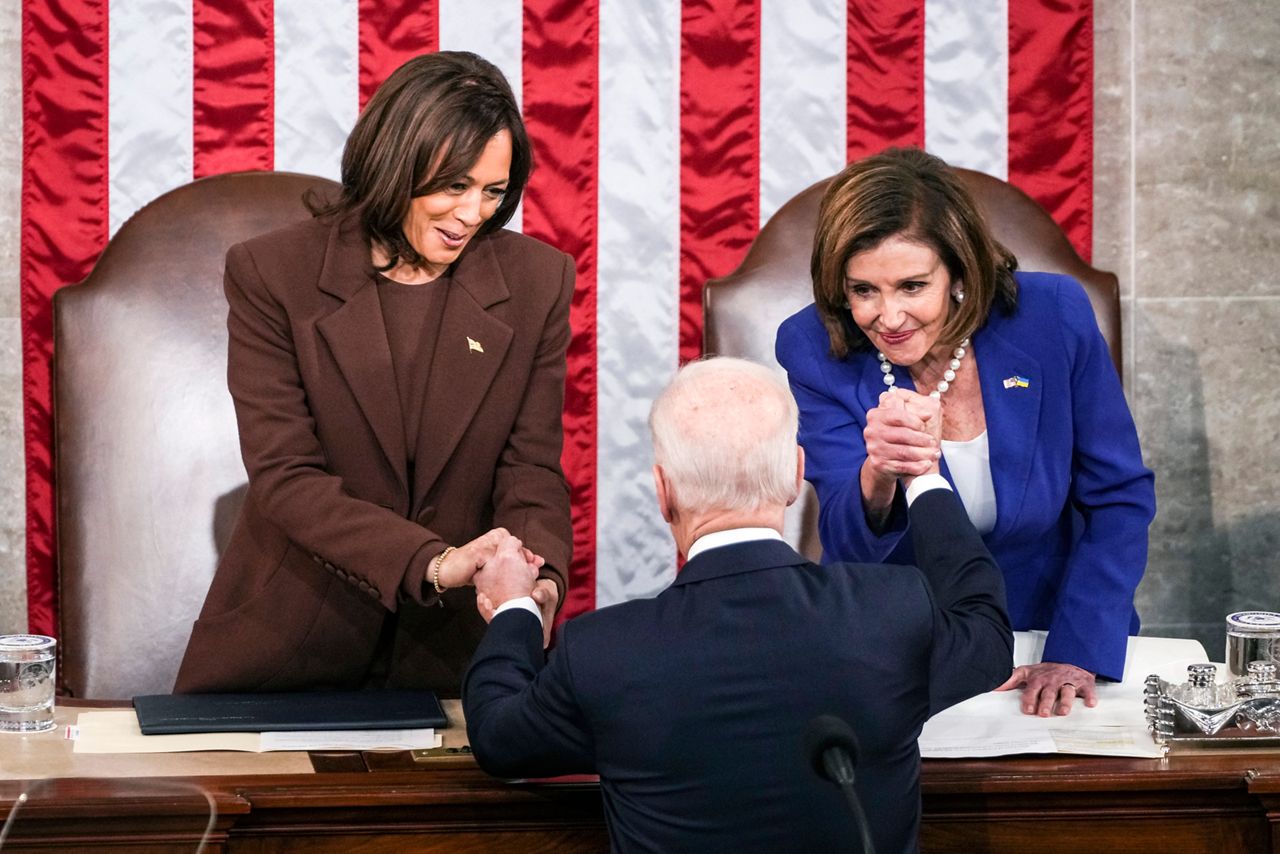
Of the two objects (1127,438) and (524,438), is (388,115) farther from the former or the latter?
(1127,438)

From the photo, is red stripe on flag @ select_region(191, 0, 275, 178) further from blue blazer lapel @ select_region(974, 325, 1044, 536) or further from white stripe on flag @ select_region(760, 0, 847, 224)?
blue blazer lapel @ select_region(974, 325, 1044, 536)

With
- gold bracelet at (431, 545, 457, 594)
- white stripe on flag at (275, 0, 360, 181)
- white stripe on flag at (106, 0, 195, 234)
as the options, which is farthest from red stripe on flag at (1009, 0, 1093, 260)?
gold bracelet at (431, 545, 457, 594)

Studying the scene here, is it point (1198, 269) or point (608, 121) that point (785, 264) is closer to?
point (608, 121)

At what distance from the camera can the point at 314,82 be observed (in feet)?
12.6

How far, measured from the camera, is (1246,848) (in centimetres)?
217

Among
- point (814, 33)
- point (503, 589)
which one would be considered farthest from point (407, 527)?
point (814, 33)

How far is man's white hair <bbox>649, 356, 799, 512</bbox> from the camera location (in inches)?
73.7

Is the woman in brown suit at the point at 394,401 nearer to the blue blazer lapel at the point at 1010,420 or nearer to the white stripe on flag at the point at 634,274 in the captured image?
the blue blazer lapel at the point at 1010,420

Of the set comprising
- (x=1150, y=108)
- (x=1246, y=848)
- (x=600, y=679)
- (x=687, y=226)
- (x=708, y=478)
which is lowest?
(x=1246, y=848)

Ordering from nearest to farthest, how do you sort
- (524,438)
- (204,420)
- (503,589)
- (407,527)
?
(503,589) < (407,527) < (524,438) < (204,420)

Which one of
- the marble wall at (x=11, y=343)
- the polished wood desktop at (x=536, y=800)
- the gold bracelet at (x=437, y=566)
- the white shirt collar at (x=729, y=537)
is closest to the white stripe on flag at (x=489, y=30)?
the marble wall at (x=11, y=343)

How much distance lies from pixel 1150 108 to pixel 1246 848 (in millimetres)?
2424

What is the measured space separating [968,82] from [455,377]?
73.5 inches

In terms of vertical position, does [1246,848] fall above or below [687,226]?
below
